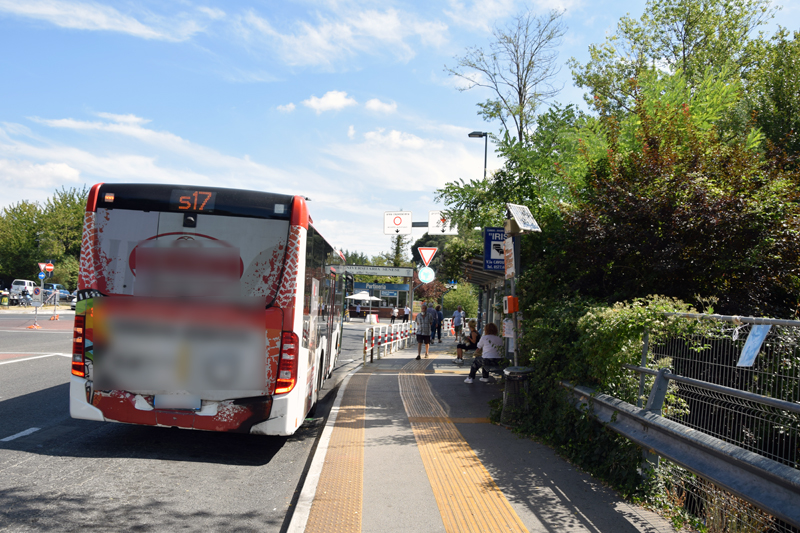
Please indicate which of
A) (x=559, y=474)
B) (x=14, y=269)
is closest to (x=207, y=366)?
(x=559, y=474)

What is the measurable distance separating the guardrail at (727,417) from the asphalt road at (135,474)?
10.0ft

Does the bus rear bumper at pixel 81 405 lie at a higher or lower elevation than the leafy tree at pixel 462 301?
lower

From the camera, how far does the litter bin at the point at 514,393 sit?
25.5ft

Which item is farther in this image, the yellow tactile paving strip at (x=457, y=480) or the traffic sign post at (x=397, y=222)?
the traffic sign post at (x=397, y=222)

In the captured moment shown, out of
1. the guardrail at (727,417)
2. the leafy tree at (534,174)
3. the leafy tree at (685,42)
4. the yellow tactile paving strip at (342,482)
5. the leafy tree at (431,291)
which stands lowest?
the yellow tactile paving strip at (342,482)

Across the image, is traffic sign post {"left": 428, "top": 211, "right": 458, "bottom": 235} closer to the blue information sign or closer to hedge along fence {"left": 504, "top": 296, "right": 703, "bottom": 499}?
the blue information sign

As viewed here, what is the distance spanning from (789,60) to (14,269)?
68.9 m

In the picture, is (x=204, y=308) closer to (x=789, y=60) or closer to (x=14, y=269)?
(x=789, y=60)

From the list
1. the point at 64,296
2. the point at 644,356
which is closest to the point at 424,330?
the point at 644,356

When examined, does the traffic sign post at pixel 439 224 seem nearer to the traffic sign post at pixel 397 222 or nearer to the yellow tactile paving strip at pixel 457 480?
the traffic sign post at pixel 397 222

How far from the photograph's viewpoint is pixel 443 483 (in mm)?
5340

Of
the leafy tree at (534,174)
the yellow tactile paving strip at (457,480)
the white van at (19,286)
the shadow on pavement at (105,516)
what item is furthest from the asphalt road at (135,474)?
the white van at (19,286)

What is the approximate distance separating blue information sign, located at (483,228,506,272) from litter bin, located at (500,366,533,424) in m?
3.11

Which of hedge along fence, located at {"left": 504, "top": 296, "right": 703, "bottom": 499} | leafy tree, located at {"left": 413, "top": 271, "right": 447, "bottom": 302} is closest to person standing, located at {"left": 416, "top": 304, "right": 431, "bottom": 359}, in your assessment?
hedge along fence, located at {"left": 504, "top": 296, "right": 703, "bottom": 499}
